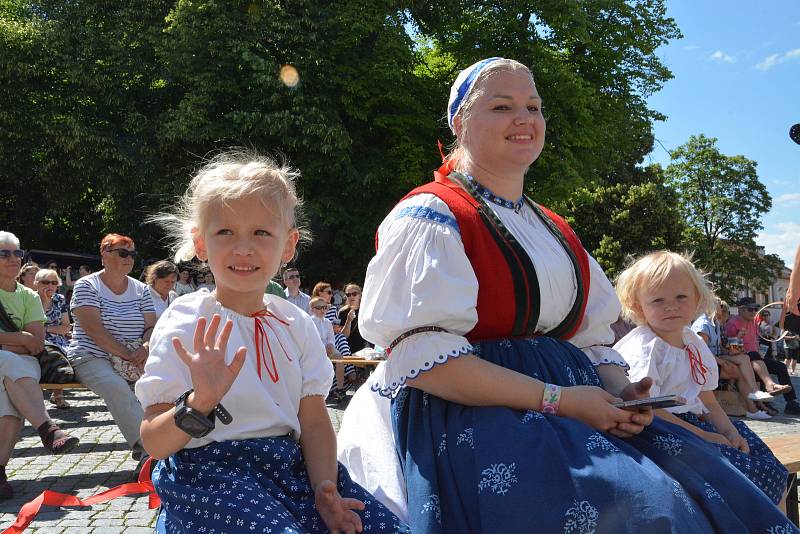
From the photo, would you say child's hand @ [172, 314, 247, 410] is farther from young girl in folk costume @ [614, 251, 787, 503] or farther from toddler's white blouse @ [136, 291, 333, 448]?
young girl in folk costume @ [614, 251, 787, 503]

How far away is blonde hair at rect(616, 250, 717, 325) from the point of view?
312 cm

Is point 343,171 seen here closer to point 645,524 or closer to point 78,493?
point 78,493

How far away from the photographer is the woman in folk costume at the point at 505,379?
1.75m

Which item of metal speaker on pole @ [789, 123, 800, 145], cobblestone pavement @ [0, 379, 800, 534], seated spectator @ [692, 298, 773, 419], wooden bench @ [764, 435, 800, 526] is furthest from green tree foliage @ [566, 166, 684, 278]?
metal speaker on pole @ [789, 123, 800, 145]

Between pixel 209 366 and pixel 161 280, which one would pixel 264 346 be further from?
pixel 161 280

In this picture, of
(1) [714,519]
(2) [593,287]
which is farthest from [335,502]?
(2) [593,287]

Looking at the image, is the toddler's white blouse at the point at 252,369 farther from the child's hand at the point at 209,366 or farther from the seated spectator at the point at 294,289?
the seated spectator at the point at 294,289

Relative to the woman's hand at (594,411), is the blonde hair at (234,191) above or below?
above

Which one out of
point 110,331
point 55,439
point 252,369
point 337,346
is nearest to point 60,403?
point 110,331

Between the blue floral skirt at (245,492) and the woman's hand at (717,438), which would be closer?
the blue floral skirt at (245,492)

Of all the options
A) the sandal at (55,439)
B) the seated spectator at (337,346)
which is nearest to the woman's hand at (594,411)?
the sandal at (55,439)

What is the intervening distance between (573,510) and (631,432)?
357 mm

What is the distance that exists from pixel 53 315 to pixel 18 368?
13.0 feet

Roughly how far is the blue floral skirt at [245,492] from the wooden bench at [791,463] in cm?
185
